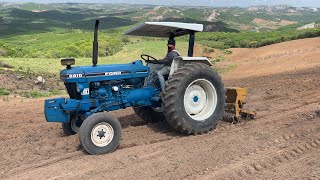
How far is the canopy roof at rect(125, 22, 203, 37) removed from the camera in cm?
679

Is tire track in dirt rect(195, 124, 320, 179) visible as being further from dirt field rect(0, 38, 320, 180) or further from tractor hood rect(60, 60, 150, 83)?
tractor hood rect(60, 60, 150, 83)

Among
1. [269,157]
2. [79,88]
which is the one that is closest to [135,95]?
[79,88]

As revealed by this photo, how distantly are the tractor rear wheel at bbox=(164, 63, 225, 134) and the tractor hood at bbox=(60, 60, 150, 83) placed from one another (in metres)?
0.67

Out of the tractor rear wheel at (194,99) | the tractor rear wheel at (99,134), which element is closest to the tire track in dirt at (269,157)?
the tractor rear wheel at (194,99)

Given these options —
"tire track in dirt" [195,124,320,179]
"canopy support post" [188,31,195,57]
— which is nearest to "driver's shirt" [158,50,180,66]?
"canopy support post" [188,31,195,57]

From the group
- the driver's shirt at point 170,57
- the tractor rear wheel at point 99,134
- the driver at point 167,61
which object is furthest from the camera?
the driver's shirt at point 170,57

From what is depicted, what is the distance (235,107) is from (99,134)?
309 centimetres

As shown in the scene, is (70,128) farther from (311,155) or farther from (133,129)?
(311,155)

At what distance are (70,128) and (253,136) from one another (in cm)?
313

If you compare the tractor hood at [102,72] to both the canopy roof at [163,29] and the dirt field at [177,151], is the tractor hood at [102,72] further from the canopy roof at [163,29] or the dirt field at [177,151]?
the dirt field at [177,151]

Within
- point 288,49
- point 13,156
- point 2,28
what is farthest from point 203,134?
point 2,28

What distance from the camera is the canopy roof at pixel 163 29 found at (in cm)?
679

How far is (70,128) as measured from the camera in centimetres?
692

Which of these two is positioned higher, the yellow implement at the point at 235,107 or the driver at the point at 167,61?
the driver at the point at 167,61
